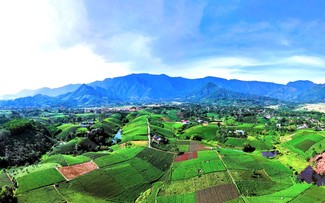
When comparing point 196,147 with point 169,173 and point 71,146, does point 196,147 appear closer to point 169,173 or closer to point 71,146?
point 169,173

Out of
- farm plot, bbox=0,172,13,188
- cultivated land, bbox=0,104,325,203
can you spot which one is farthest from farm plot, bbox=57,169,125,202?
farm plot, bbox=0,172,13,188

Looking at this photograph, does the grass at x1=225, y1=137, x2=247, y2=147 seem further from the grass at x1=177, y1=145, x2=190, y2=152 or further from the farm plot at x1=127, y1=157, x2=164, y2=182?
the farm plot at x1=127, y1=157, x2=164, y2=182

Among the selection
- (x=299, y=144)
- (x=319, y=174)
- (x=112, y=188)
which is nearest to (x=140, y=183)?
(x=112, y=188)

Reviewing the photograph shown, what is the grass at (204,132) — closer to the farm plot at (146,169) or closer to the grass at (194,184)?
the farm plot at (146,169)

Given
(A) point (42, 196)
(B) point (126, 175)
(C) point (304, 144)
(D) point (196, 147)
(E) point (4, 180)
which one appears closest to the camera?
(A) point (42, 196)

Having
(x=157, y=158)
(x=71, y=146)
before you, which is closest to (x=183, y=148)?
(x=157, y=158)

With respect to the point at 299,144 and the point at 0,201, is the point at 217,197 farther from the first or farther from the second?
the point at 299,144
